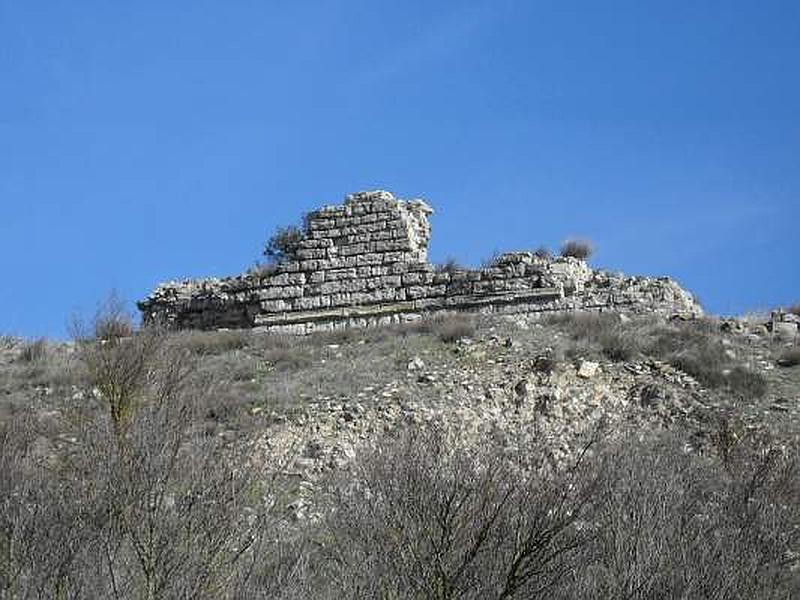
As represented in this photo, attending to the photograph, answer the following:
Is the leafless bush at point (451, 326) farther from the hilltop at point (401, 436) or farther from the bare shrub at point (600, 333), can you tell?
the bare shrub at point (600, 333)

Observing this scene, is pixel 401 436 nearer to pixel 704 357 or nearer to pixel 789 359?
pixel 704 357

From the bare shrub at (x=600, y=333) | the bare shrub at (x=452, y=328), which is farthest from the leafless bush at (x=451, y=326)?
the bare shrub at (x=600, y=333)

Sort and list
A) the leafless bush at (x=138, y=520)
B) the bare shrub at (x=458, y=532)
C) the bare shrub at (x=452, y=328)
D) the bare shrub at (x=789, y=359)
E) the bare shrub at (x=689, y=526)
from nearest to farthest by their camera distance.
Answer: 1. the leafless bush at (x=138, y=520)
2. the bare shrub at (x=458, y=532)
3. the bare shrub at (x=689, y=526)
4. the bare shrub at (x=789, y=359)
5. the bare shrub at (x=452, y=328)

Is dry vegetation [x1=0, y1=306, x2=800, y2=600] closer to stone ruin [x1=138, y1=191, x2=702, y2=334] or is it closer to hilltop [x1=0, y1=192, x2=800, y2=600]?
hilltop [x1=0, y1=192, x2=800, y2=600]

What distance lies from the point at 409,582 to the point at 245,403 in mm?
7545

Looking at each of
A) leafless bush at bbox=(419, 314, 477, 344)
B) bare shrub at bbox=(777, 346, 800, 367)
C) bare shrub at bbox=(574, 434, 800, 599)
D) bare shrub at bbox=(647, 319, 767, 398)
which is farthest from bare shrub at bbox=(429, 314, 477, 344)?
bare shrub at bbox=(574, 434, 800, 599)

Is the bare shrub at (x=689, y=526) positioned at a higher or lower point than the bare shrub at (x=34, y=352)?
lower

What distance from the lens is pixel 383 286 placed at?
27.0 metres

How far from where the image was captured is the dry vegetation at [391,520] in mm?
14047

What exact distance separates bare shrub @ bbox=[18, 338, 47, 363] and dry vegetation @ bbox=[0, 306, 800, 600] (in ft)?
21.9

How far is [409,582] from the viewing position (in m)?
14.2

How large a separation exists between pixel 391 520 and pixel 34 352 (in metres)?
12.9

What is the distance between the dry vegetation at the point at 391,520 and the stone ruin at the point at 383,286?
297 inches

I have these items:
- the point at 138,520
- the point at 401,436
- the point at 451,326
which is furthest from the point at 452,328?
the point at 138,520
